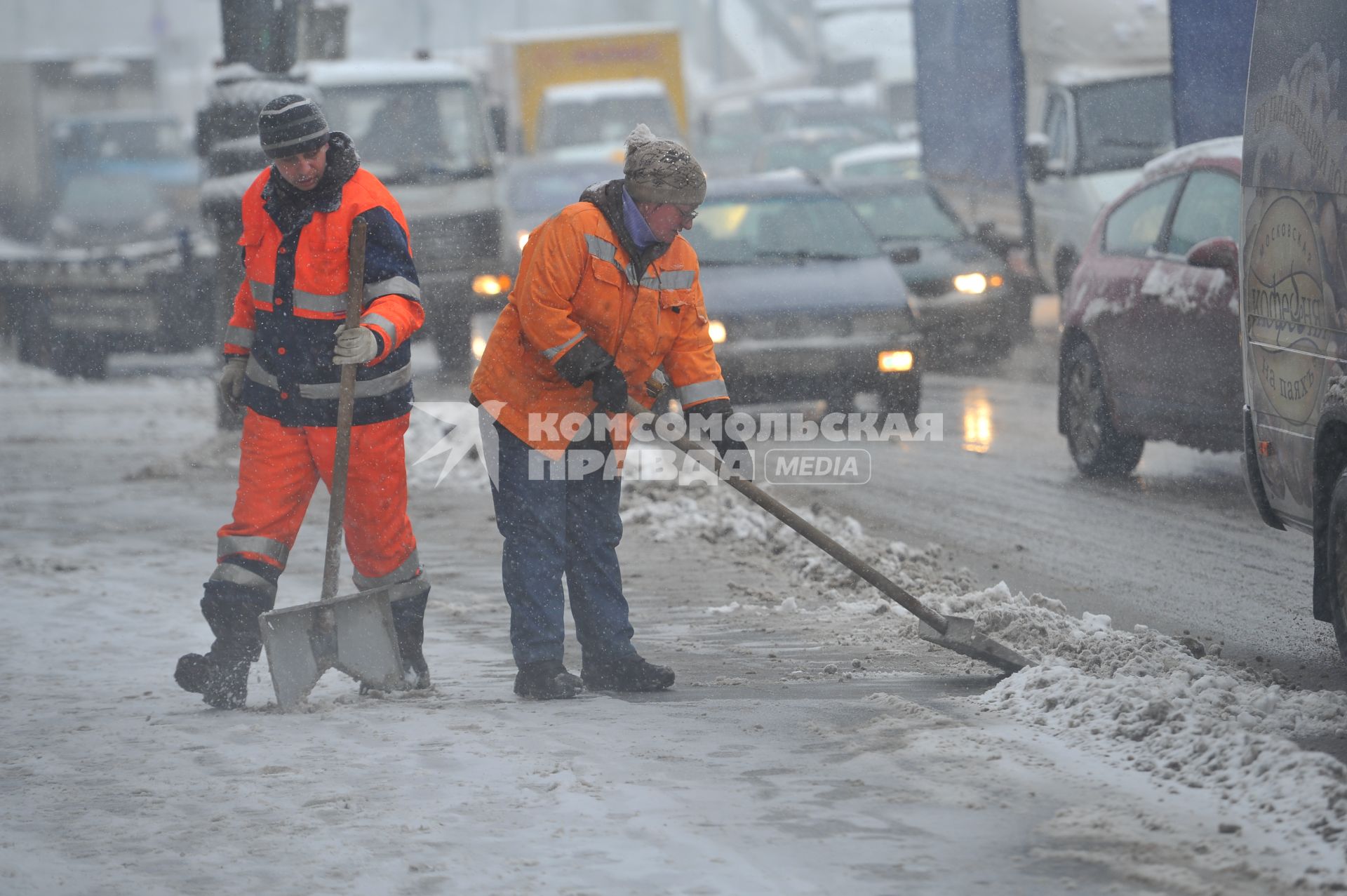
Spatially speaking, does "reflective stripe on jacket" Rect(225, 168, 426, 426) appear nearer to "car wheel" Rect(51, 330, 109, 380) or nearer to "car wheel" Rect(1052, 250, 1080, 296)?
"car wheel" Rect(1052, 250, 1080, 296)

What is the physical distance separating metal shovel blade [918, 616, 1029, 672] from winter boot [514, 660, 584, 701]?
1.08 metres

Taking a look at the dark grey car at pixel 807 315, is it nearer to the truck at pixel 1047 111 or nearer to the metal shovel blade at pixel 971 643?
the truck at pixel 1047 111

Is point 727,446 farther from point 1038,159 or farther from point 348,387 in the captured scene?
point 1038,159

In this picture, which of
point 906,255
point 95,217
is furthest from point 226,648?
point 95,217

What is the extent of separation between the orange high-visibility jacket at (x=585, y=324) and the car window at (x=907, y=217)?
31.9 ft

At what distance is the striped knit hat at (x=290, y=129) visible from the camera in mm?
5395

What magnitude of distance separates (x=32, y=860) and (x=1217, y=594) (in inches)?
170

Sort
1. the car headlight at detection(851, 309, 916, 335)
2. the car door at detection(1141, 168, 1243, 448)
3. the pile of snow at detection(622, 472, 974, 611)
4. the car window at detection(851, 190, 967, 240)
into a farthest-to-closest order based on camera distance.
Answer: the car window at detection(851, 190, 967, 240)
the car headlight at detection(851, 309, 916, 335)
the car door at detection(1141, 168, 1243, 448)
the pile of snow at detection(622, 472, 974, 611)

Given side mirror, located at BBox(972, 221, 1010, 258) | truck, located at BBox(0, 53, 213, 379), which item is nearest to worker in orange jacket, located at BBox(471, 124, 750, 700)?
side mirror, located at BBox(972, 221, 1010, 258)

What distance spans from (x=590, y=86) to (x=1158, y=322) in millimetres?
17462

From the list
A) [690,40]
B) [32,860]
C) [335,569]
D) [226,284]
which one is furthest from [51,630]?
[690,40]

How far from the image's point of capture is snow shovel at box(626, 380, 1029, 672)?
5664 millimetres

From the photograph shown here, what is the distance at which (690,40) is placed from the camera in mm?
59438

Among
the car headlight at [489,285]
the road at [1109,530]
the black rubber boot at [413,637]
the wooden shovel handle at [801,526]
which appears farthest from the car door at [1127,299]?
the car headlight at [489,285]
